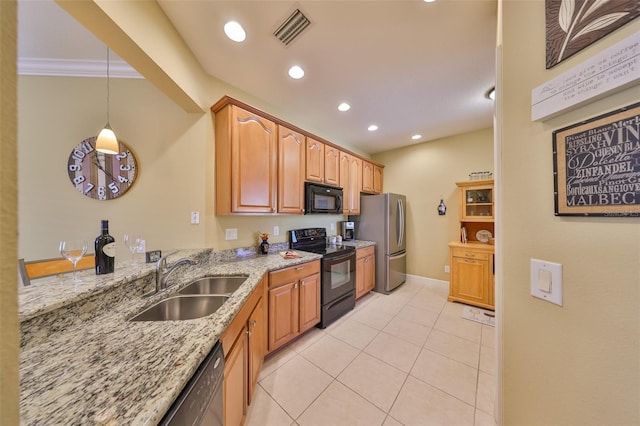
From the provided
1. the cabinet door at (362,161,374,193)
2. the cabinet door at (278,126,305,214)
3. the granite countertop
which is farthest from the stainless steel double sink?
the cabinet door at (362,161,374,193)

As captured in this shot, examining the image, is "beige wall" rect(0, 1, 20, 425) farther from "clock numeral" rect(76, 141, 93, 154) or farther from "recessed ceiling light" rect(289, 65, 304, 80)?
"clock numeral" rect(76, 141, 93, 154)

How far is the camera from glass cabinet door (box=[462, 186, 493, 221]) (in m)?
3.00

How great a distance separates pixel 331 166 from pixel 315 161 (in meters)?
0.35

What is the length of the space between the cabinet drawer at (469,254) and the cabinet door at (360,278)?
55.2 inches

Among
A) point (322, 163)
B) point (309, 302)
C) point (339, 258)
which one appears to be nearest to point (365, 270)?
point (339, 258)

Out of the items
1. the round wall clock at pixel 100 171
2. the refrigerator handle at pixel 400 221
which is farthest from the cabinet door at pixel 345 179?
the round wall clock at pixel 100 171

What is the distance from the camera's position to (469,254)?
2.91 metres

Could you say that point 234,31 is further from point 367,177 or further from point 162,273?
point 367,177

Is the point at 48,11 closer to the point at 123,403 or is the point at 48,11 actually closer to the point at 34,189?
the point at 34,189

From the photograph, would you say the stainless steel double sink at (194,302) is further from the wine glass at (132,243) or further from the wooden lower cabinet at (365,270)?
the wooden lower cabinet at (365,270)

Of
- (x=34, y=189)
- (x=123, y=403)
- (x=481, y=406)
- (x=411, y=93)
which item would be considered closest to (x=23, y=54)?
(x=34, y=189)

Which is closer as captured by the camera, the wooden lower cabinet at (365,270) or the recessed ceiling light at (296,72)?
the recessed ceiling light at (296,72)

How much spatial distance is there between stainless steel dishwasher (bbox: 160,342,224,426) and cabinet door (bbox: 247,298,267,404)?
1.54ft

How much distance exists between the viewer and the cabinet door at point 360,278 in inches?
116
